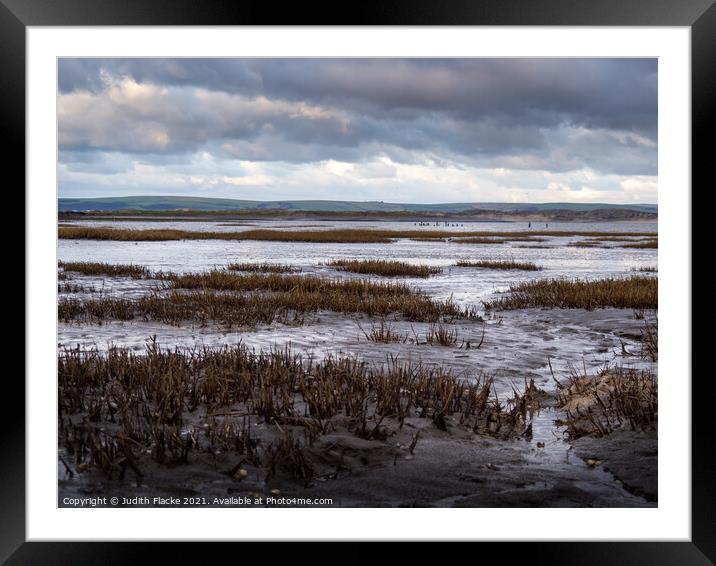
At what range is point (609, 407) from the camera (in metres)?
5.42

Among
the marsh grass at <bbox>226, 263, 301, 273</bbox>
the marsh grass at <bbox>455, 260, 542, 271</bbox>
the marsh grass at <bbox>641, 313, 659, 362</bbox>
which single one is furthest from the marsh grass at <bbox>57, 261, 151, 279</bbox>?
the marsh grass at <bbox>641, 313, 659, 362</bbox>

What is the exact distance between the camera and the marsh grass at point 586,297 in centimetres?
1238

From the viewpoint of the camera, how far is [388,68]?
17.5 m

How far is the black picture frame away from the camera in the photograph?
3965 mm

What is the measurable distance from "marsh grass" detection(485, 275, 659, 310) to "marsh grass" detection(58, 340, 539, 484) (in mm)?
7038

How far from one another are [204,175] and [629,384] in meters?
25.9

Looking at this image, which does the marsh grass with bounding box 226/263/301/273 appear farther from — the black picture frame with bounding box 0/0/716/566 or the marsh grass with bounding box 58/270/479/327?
the black picture frame with bounding box 0/0/716/566

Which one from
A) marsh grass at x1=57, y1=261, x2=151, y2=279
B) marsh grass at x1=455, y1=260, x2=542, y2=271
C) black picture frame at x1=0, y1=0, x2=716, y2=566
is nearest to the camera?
black picture frame at x1=0, y1=0, x2=716, y2=566

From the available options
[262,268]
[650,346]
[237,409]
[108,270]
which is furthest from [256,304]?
[108,270]

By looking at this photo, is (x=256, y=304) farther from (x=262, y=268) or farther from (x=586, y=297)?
(x=262, y=268)
